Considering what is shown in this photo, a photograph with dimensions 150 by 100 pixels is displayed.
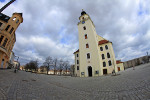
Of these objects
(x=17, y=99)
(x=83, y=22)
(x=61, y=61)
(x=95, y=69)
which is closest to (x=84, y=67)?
(x=95, y=69)

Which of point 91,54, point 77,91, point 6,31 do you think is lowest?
point 77,91

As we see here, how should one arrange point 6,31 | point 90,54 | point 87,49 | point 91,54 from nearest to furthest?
1. point 6,31
2. point 91,54
3. point 90,54
4. point 87,49

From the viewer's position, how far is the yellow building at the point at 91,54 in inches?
975

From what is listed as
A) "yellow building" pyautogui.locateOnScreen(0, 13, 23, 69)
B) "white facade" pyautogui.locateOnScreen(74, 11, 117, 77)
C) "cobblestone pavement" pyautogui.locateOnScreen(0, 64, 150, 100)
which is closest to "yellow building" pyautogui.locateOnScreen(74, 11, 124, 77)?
"white facade" pyautogui.locateOnScreen(74, 11, 117, 77)

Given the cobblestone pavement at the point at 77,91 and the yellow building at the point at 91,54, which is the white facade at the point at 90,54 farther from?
the cobblestone pavement at the point at 77,91

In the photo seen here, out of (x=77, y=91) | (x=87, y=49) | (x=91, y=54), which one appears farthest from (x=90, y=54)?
(x=77, y=91)

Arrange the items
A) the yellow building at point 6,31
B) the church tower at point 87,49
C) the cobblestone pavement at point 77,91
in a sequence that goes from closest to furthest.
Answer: the cobblestone pavement at point 77,91 → the yellow building at point 6,31 → the church tower at point 87,49

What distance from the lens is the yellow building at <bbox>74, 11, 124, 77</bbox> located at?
24766 millimetres

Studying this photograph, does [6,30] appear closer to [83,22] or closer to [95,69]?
[83,22]

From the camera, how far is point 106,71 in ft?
91.5

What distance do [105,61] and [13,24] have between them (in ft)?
109

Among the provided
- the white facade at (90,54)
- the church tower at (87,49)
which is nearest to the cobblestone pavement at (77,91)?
A: the white facade at (90,54)

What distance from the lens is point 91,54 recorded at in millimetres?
25844

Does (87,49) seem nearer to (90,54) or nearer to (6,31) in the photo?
(90,54)
